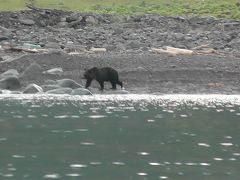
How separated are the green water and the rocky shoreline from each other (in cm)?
701

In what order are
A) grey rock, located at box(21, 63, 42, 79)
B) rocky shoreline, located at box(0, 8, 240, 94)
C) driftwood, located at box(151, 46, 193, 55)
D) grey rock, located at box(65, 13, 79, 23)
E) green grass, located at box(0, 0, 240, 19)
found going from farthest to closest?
green grass, located at box(0, 0, 240, 19)
grey rock, located at box(65, 13, 79, 23)
driftwood, located at box(151, 46, 193, 55)
rocky shoreline, located at box(0, 8, 240, 94)
grey rock, located at box(21, 63, 42, 79)

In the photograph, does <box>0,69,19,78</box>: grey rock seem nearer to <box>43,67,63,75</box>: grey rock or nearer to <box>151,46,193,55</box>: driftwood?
<box>43,67,63,75</box>: grey rock

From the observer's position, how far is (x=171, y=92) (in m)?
35.2

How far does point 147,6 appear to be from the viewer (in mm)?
73250

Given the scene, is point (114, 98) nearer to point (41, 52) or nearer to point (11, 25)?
point (41, 52)

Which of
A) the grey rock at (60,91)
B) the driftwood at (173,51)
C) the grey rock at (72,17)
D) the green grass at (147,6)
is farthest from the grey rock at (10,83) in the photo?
the green grass at (147,6)

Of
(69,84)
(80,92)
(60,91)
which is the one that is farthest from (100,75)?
(60,91)

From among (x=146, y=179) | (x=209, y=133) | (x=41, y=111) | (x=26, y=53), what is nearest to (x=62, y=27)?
(x=26, y=53)

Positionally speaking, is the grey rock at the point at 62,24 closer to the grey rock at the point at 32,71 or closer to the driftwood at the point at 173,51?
the driftwood at the point at 173,51

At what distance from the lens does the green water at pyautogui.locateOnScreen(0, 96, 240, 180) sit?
52.4 ft

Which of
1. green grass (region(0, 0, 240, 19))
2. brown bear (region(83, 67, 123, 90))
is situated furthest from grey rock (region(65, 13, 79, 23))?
brown bear (region(83, 67, 123, 90))

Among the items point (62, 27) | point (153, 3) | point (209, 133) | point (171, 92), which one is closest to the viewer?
point (209, 133)

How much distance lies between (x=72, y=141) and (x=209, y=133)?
13.3ft

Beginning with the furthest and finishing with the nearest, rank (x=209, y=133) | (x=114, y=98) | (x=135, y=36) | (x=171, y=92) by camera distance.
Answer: (x=135, y=36) < (x=171, y=92) < (x=114, y=98) < (x=209, y=133)
